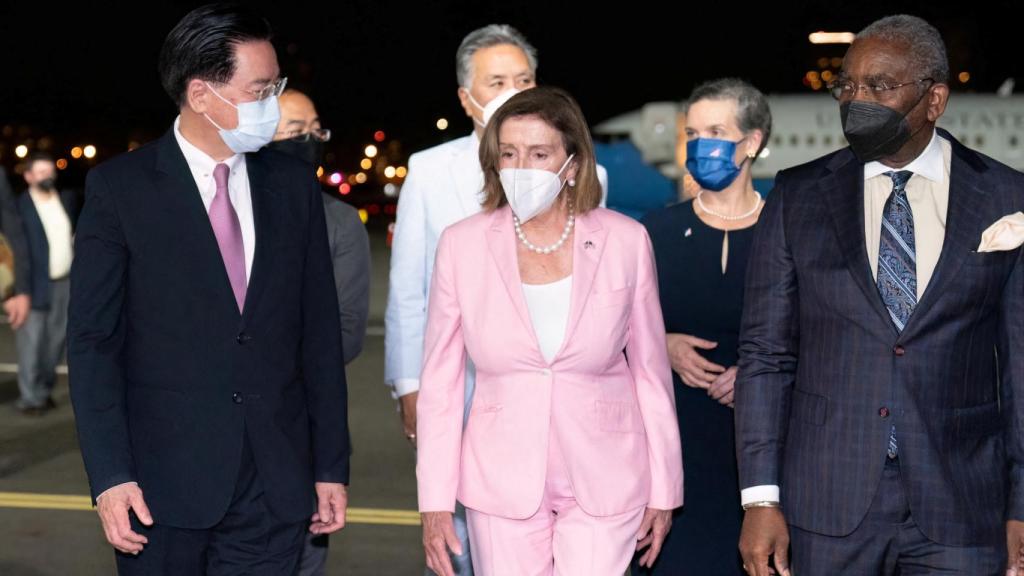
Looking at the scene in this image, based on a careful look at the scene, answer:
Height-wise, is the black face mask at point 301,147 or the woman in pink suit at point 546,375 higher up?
the black face mask at point 301,147

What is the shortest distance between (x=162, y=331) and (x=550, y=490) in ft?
3.60

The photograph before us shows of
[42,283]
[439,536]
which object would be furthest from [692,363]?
[42,283]

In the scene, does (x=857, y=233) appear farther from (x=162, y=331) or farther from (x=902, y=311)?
(x=162, y=331)

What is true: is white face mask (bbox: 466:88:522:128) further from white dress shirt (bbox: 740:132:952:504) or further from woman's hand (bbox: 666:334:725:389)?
white dress shirt (bbox: 740:132:952:504)

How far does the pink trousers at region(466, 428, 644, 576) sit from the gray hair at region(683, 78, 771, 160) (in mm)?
1707

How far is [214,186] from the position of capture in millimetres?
3535

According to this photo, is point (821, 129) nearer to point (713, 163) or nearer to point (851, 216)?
point (713, 163)

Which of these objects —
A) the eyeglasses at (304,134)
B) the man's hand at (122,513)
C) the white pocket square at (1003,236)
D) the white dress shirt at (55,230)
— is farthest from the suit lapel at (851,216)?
the white dress shirt at (55,230)

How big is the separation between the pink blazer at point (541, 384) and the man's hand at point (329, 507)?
0.25 m

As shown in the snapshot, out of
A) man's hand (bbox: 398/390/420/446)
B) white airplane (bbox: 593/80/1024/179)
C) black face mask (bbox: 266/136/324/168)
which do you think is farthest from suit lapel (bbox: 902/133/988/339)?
white airplane (bbox: 593/80/1024/179)

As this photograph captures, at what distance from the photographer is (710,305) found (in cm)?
462

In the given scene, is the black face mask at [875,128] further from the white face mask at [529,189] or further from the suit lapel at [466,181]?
the suit lapel at [466,181]

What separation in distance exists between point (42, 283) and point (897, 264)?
30.2 feet

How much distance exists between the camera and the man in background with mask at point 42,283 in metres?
11.0
